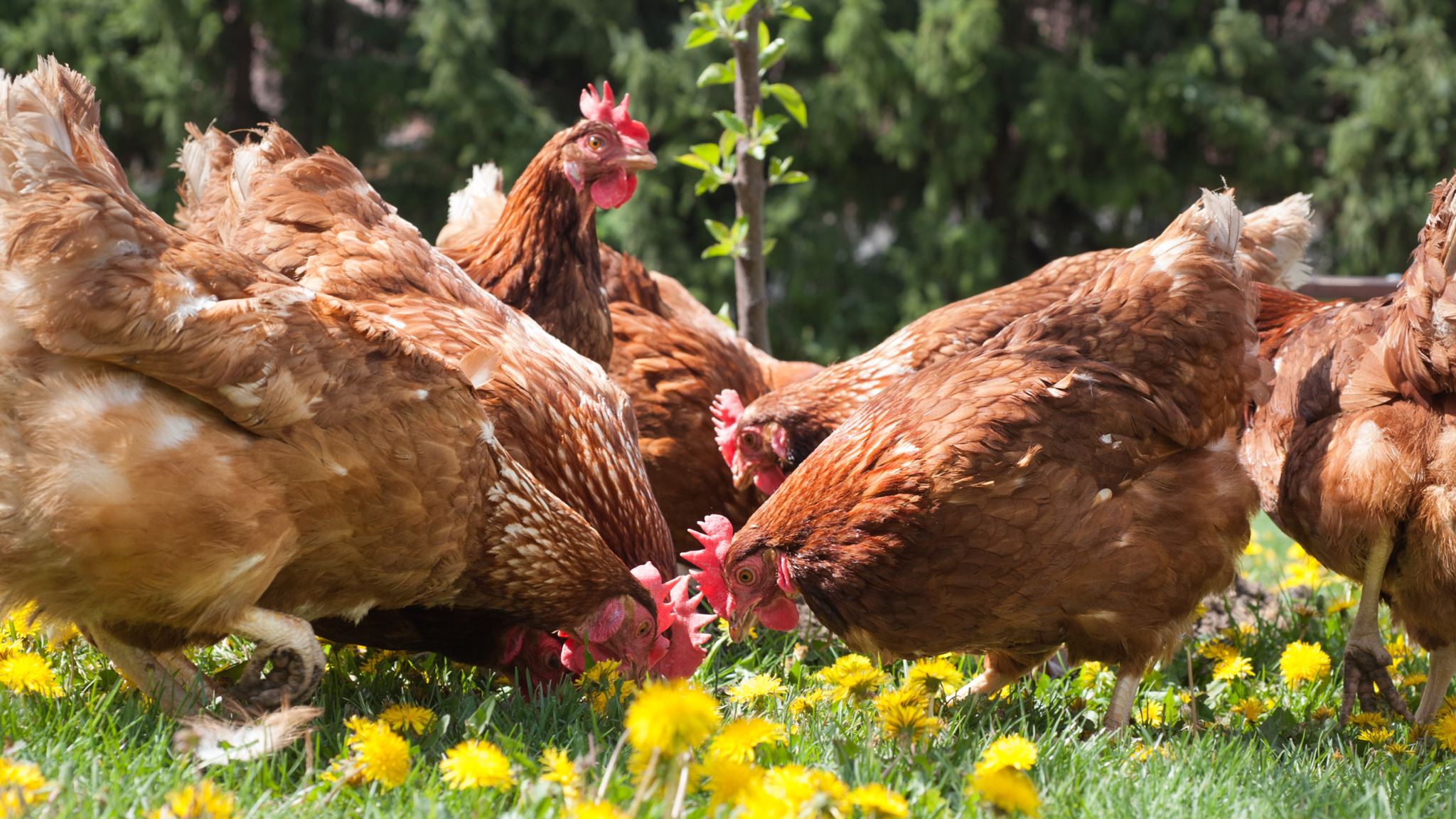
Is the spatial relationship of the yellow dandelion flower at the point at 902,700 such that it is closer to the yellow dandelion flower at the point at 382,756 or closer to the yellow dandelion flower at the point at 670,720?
the yellow dandelion flower at the point at 670,720

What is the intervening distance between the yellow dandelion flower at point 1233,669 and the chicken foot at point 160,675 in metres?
2.57

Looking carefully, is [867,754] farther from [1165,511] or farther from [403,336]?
[403,336]

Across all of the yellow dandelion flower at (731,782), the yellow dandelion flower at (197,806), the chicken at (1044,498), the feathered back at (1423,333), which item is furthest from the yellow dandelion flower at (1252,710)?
the yellow dandelion flower at (197,806)

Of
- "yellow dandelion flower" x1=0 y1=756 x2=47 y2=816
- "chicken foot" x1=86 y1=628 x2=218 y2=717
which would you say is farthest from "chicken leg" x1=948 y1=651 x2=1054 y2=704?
"yellow dandelion flower" x1=0 y1=756 x2=47 y2=816

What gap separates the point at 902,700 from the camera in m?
2.06

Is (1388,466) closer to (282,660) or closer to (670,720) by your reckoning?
(670,720)

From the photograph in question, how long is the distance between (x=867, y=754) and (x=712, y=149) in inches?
108

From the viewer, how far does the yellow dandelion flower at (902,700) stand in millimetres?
2045

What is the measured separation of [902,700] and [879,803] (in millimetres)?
553

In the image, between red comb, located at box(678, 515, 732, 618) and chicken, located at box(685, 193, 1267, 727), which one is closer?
chicken, located at box(685, 193, 1267, 727)

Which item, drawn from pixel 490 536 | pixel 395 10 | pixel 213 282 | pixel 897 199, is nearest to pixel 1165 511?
pixel 490 536

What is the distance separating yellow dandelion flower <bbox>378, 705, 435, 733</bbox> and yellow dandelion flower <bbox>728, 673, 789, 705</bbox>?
2.31 ft

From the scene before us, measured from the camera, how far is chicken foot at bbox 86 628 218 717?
7.16 feet

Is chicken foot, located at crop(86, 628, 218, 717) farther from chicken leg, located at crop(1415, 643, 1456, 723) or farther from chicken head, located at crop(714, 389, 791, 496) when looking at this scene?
chicken leg, located at crop(1415, 643, 1456, 723)
